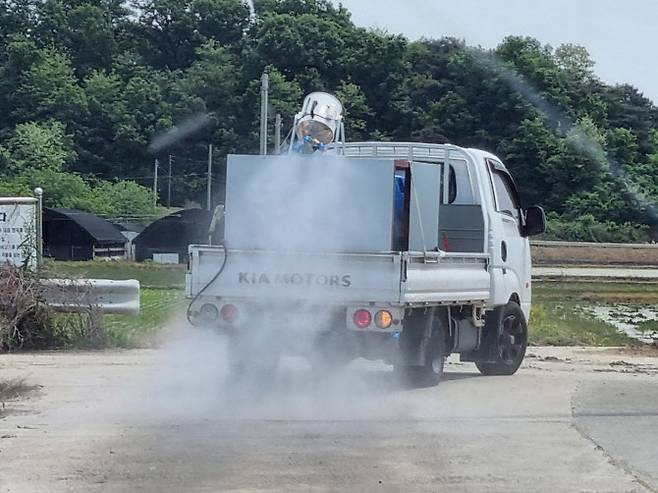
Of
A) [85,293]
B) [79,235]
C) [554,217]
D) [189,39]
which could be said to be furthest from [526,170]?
[85,293]

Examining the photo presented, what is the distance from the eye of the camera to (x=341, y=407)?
11414mm

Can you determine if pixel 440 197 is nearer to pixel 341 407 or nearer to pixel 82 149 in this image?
pixel 341 407

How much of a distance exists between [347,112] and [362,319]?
53.9 metres

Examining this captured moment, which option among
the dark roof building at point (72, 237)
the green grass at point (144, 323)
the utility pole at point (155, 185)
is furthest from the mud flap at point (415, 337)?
the utility pole at point (155, 185)

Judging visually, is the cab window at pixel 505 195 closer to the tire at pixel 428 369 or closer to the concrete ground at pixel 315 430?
the concrete ground at pixel 315 430

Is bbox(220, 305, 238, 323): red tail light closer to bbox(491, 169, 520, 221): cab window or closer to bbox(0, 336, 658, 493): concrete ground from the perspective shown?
bbox(0, 336, 658, 493): concrete ground

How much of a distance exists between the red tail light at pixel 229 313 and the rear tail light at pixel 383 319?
1458 mm

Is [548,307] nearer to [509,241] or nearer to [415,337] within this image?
[509,241]

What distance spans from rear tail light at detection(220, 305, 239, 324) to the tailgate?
0.41 ft

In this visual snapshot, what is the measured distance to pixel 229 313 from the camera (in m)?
11.8

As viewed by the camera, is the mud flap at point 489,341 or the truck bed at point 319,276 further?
the mud flap at point 489,341

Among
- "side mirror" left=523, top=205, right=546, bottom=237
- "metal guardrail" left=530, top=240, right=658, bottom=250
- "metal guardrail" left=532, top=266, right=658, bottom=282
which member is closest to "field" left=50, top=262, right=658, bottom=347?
"metal guardrail" left=532, top=266, right=658, bottom=282

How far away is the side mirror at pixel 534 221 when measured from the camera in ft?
49.3

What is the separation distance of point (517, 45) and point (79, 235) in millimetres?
37784
